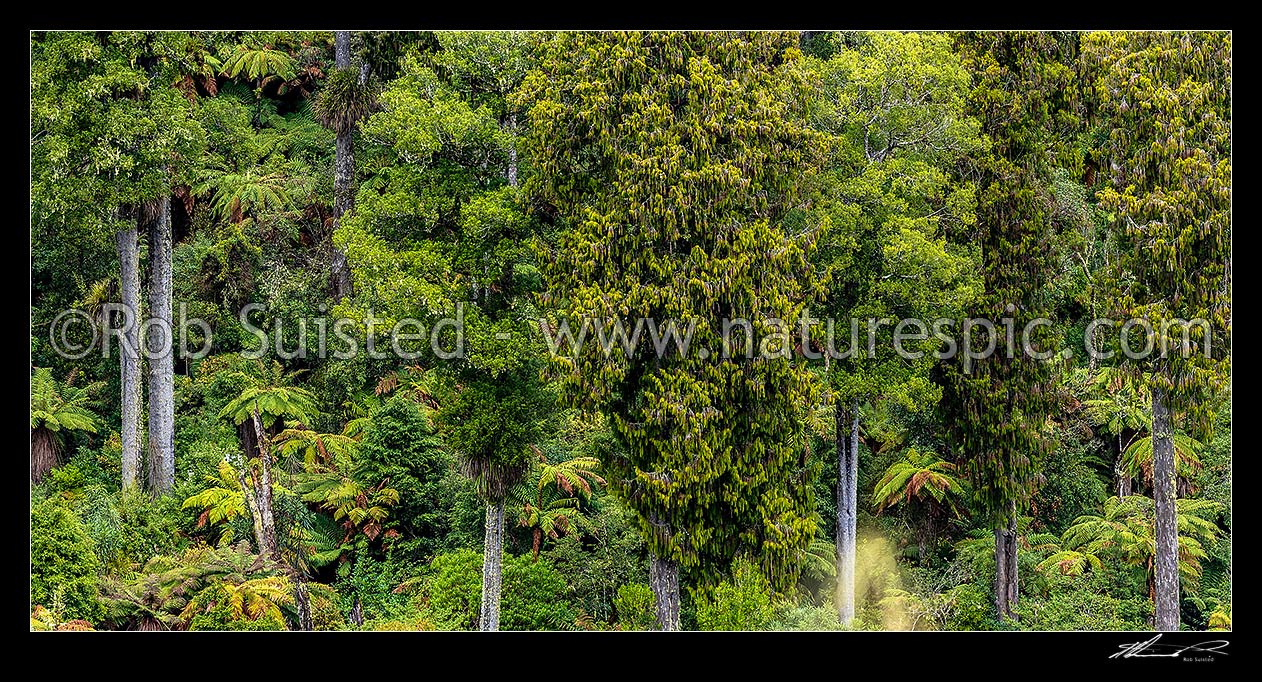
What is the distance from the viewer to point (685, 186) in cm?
1600

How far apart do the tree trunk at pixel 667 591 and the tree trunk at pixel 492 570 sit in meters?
2.91

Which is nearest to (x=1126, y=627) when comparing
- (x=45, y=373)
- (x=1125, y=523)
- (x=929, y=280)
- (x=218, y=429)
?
(x=1125, y=523)

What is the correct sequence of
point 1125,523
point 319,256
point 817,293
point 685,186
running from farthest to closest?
point 319,256 < point 1125,523 < point 817,293 < point 685,186

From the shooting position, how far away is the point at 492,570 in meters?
18.9

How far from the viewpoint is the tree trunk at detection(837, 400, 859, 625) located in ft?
66.6

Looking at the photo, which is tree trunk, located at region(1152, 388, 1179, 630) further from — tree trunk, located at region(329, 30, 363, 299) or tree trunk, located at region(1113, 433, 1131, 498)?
tree trunk, located at region(329, 30, 363, 299)

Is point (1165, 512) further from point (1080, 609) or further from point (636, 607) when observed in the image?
point (636, 607)

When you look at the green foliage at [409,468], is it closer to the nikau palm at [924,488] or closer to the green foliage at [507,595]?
the green foliage at [507,595]

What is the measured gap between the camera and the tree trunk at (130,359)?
20.9 metres

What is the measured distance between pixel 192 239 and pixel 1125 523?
19.6 meters

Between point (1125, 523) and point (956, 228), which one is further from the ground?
point (956, 228)

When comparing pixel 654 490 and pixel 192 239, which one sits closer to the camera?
pixel 654 490

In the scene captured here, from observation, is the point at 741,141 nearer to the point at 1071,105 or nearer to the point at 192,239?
the point at 1071,105
